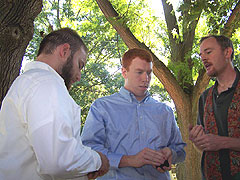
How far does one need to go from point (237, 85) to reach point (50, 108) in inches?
70.8

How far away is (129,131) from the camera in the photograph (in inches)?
93.4

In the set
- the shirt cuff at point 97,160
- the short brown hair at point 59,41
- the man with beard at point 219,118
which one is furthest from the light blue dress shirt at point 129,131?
the short brown hair at point 59,41

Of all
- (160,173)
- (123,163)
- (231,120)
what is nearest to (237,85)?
(231,120)

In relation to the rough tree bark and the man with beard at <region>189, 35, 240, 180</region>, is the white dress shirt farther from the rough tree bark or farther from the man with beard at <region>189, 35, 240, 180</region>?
the rough tree bark

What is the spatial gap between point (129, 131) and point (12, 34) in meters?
1.61

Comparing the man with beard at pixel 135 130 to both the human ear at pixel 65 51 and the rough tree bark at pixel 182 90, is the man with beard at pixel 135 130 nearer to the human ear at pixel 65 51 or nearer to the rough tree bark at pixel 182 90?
the human ear at pixel 65 51

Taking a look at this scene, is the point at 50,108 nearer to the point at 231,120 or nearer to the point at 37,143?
the point at 37,143

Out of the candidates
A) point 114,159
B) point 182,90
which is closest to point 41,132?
point 114,159

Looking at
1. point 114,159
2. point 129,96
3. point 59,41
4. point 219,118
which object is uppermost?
point 59,41

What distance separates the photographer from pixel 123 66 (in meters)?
2.69

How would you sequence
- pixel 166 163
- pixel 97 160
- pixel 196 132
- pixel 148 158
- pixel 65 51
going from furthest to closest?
pixel 196 132 → pixel 166 163 → pixel 148 158 → pixel 65 51 → pixel 97 160

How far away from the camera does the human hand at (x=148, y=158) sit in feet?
6.87

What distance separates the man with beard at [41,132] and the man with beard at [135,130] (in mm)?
586

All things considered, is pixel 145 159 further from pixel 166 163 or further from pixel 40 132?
pixel 40 132
